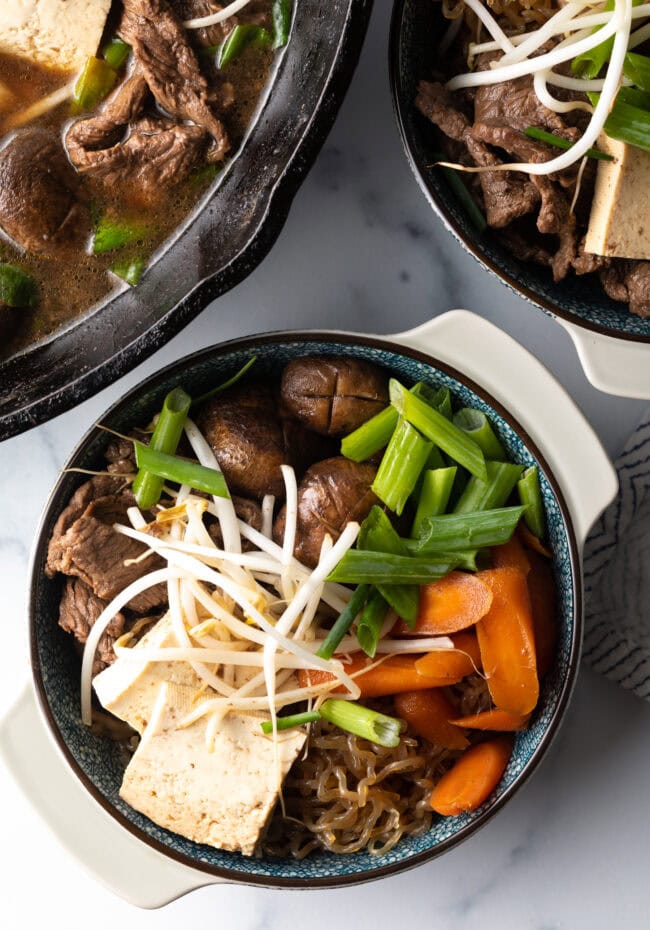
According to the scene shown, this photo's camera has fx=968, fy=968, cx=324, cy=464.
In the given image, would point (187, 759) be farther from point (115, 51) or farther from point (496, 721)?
point (115, 51)

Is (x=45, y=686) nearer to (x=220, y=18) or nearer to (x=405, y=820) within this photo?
(x=405, y=820)

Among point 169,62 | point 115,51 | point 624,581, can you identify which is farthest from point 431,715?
point 115,51

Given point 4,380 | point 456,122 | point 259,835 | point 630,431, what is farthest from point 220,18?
point 259,835

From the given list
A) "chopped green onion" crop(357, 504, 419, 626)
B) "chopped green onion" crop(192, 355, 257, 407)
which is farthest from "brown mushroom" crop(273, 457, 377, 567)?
"chopped green onion" crop(192, 355, 257, 407)

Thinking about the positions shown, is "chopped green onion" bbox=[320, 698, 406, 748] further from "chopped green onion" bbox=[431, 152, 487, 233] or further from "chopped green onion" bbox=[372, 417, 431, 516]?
"chopped green onion" bbox=[431, 152, 487, 233]

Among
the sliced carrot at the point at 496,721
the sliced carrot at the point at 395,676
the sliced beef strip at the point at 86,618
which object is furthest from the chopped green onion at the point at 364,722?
the sliced beef strip at the point at 86,618

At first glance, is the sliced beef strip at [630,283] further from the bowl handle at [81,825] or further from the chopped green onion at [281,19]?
the bowl handle at [81,825]
